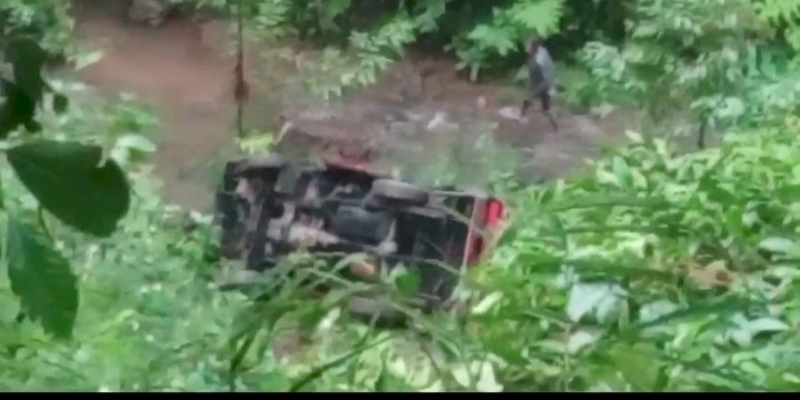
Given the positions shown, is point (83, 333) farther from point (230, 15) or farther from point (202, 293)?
point (230, 15)

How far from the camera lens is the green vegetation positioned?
1.86ft

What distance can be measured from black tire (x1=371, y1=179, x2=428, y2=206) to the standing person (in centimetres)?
10

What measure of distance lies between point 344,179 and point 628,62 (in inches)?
7.9

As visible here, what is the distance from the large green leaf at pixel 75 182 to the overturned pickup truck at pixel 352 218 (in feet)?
1.02

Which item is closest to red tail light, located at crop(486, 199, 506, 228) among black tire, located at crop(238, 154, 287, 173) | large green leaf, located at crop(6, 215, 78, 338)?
black tire, located at crop(238, 154, 287, 173)

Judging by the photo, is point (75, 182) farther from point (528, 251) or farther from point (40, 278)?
point (528, 251)

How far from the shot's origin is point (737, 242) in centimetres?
71

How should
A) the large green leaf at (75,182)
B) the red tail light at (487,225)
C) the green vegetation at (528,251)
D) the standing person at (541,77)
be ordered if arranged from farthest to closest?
the standing person at (541,77) < the red tail light at (487,225) < the green vegetation at (528,251) < the large green leaf at (75,182)

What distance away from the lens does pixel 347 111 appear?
0.81m

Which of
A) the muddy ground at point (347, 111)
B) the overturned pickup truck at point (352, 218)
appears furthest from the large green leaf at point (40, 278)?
the muddy ground at point (347, 111)

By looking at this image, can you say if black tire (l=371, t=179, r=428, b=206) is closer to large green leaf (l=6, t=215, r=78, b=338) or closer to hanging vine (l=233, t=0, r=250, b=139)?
hanging vine (l=233, t=0, r=250, b=139)

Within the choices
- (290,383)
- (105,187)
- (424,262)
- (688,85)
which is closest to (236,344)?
(290,383)

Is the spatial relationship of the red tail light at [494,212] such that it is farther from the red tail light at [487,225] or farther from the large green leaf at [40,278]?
the large green leaf at [40,278]

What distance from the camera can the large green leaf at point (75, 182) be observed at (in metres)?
0.32
